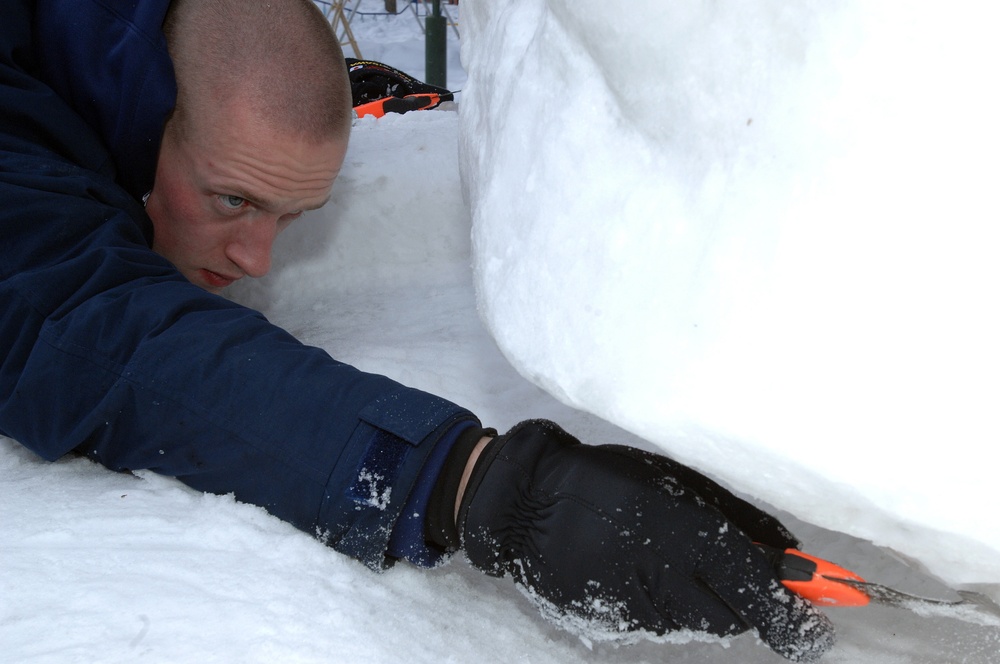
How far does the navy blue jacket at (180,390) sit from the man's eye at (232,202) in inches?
11.5

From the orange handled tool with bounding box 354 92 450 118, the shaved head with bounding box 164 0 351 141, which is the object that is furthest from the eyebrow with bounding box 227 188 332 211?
the orange handled tool with bounding box 354 92 450 118

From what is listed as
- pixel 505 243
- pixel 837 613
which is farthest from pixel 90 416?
pixel 837 613

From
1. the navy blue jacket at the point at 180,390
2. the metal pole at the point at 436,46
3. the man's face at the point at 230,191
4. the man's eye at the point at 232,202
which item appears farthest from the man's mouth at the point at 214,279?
the metal pole at the point at 436,46

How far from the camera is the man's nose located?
127 cm

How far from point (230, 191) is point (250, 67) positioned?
18cm

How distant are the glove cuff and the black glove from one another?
0.08ft

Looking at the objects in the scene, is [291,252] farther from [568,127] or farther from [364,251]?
[568,127]

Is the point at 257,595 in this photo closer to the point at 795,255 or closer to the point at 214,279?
the point at 795,255

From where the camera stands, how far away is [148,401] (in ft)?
2.62

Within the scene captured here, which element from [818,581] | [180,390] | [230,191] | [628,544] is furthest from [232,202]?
[818,581]

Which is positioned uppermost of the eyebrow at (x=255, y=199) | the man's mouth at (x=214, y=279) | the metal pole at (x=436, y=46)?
the metal pole at (x=436, y=46)

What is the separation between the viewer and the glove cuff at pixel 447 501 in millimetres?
752

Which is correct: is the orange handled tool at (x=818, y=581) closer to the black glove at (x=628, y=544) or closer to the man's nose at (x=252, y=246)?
the black glove at (x=628, y=544)

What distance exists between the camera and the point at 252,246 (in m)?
1.27
